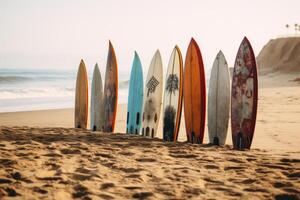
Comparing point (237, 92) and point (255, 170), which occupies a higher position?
point (237, 92)

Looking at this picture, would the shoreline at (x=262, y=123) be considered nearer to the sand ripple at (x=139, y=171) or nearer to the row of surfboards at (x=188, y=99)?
the row of surfboards at (x=188, y=99)

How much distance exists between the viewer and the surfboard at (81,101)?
6.30 m

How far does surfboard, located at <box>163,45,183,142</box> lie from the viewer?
→ 16.4ft

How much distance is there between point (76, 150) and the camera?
3.87 meters

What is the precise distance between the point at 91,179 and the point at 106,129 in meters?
3.08

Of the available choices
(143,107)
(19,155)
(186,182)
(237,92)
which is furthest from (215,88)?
(19,155)

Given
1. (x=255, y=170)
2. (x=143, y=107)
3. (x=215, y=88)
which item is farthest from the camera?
(x=143, y=107)

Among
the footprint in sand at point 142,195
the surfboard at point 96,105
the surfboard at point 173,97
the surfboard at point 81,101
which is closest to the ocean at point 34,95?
the surfboard at point 81,101

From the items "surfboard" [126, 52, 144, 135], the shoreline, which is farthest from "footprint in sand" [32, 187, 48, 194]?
"surfboard" [126, 52, 144, 135]

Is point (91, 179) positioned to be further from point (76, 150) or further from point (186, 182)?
point (76, 150)

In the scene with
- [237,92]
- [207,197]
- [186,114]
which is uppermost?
[237,92]

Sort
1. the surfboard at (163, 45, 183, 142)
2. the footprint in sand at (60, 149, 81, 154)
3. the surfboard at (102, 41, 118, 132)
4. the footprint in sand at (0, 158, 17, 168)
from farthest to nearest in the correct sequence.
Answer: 1. the surfboard at (102, 41, 118, 132)
2. the surfboard at (163, 45, 183, 142)
3. the footprint in sand at (60, 149, 81, 154)
4. the footprint in sand at (0, 158, 17, 168)

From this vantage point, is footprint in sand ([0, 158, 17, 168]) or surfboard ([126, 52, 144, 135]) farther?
surfboard ([126, 52, 144, 135])

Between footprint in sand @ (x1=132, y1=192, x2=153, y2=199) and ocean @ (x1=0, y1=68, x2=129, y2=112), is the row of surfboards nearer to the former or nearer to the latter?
footprint in sand @ (x1=132, y1=192, x2=153, y2=199)
